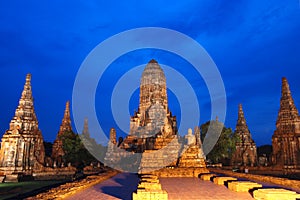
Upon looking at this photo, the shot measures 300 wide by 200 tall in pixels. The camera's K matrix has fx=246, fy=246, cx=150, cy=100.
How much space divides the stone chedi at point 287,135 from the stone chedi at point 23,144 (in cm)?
3181

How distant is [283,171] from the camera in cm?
3103

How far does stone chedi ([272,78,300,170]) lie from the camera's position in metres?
31.8

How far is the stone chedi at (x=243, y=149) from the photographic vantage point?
43062 millimetres

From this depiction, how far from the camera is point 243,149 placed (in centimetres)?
4431

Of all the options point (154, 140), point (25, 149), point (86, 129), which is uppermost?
point (86, 129)

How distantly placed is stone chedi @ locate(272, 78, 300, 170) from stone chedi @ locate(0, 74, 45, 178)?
31814 mm

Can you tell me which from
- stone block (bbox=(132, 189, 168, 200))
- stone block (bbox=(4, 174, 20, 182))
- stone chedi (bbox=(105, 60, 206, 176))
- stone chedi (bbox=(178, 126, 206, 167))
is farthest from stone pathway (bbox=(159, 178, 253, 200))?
stone block (bbox=(4, 174, 20, 182))

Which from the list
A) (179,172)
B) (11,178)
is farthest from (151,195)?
(11,178)

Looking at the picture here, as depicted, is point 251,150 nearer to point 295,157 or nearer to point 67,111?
point 295,157

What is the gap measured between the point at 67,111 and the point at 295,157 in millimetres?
39381

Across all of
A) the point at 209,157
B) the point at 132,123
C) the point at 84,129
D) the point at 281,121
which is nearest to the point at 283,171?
the point at 281,121

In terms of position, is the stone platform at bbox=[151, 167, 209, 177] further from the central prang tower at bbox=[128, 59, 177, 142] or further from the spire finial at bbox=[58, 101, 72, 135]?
the spire finial at bbox=[58, 101, 72, 135]

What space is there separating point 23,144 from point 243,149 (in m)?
35.5

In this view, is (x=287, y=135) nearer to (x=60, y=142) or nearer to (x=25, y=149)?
(x=25, y=149)
